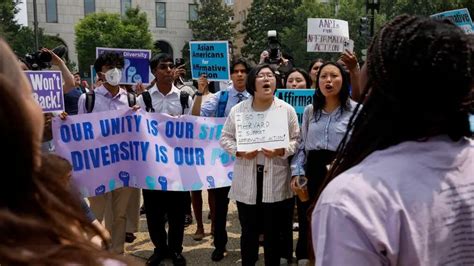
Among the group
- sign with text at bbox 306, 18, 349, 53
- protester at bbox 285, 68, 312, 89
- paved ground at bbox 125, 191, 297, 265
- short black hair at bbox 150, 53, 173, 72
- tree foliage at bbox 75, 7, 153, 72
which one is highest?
tree foliage at bbox 75, 7, 153, 72

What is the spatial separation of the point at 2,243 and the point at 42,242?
63 mm

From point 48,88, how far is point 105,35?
46.9 metres

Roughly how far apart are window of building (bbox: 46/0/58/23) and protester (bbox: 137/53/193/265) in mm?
58927

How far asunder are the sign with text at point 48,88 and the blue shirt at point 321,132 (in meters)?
2.24

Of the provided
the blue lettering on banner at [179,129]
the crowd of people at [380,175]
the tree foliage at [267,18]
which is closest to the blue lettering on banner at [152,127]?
the blue lettering on banner at [179,129]

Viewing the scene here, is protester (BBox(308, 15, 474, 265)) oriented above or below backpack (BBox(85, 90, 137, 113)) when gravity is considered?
above

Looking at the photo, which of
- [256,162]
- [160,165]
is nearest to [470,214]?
[256,162]

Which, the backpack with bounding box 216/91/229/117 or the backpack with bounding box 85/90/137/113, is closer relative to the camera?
the backpack with bounding box 85/90/137/113

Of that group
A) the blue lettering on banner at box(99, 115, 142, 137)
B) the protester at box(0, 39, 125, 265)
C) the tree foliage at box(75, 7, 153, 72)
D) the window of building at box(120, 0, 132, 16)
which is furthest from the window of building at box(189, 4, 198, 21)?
the protester at box(0, 39, 125, 265)

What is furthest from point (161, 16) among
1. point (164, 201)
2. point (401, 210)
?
point (401, 210)

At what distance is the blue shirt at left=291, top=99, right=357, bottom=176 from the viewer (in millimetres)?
4062

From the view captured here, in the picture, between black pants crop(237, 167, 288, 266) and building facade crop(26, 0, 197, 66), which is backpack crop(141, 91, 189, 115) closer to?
black pants crop(237, 167, 288, 266)

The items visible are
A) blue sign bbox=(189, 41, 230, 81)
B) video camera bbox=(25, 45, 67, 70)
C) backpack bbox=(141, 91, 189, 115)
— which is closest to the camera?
backpack bbox=(141, 91, 189, 115)

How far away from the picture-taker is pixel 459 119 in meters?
1.29
